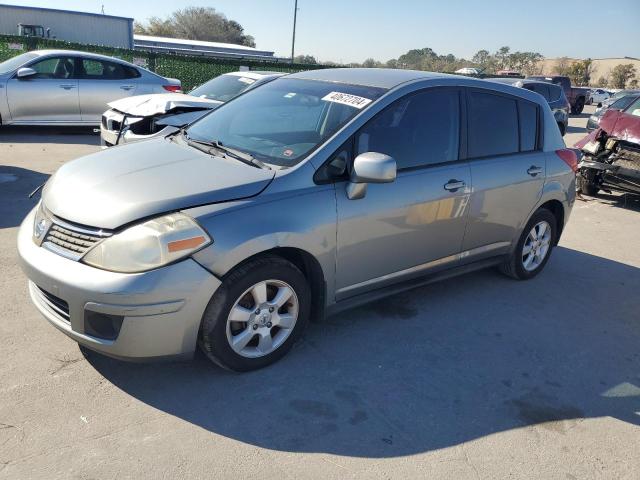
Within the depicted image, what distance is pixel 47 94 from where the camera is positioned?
391 inches

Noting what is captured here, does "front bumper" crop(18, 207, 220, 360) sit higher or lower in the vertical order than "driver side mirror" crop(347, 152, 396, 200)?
lower

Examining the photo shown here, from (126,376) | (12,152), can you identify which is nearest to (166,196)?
(126,376)

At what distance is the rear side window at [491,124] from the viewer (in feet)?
13.9

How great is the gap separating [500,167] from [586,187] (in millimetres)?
5532

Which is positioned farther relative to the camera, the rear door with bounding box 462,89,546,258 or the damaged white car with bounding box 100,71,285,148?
the damaged white car with bounding box 100,71,285,148

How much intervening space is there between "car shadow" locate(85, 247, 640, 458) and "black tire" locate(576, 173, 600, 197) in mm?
4949

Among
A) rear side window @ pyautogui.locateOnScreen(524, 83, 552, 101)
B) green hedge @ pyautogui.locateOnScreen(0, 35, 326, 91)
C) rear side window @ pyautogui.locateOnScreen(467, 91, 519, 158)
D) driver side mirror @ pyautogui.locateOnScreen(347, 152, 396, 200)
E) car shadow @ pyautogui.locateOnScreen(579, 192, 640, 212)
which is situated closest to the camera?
driver side mirror @ pyautogui.locateOnScreen(347, 152, 396, 200)

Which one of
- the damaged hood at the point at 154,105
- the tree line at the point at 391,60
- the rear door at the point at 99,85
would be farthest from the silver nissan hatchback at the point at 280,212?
the tree line at the point at 391,60

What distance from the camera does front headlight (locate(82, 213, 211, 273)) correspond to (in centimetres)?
270

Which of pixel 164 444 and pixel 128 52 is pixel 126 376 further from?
pixel 128 52

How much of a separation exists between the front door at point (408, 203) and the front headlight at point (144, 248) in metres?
1.02

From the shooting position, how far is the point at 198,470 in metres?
2.47

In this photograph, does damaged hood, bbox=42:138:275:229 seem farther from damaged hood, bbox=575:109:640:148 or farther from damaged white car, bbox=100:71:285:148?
damaged hood, bbox=575:109:640:148

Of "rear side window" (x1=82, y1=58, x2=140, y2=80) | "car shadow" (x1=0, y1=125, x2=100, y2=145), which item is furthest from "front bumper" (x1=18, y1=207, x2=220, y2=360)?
"rear side window" (x1=82, y1=58, x2=140, y2=80)
